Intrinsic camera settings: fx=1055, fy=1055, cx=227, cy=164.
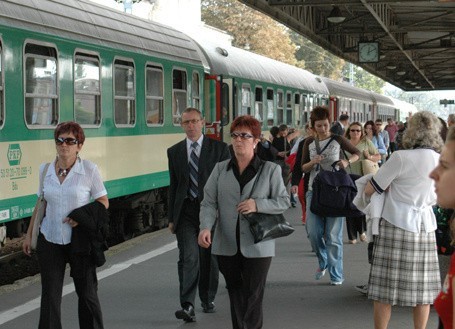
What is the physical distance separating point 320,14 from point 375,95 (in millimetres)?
28674

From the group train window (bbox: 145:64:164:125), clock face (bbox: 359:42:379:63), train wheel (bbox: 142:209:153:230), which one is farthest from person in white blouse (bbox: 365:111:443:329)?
clock face (bbox: 359:42:379:63)

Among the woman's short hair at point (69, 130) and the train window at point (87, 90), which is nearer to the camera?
the woman's short hair at point (69, 130)

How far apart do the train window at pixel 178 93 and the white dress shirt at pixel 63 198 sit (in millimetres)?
9750

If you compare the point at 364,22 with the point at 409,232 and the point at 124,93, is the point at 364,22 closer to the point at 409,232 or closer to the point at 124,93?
the point at 124,93

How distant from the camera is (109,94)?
13.8 metres

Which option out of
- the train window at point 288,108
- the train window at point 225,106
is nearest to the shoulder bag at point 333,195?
the train window at point 225,106

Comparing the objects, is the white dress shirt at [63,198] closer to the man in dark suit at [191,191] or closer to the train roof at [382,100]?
the man in dark suit at [191,191]

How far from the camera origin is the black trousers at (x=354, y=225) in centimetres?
1372

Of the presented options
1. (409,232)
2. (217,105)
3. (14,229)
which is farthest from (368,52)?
(409,232)

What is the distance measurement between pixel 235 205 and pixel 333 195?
3366mm

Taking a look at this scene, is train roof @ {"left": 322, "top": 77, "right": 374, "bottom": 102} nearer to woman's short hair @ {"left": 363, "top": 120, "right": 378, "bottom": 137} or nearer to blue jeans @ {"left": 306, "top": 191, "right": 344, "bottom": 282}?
woman's short hair @ {"left": 363, "top": 120, "right": 378, "bottom": 137}

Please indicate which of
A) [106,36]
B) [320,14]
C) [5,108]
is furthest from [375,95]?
[5,108]

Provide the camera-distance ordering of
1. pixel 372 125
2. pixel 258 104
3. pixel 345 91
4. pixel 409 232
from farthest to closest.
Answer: pixel 345 91, pixel 258 104, pixel 372 125, pixel 409 232

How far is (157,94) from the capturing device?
16.0 m
